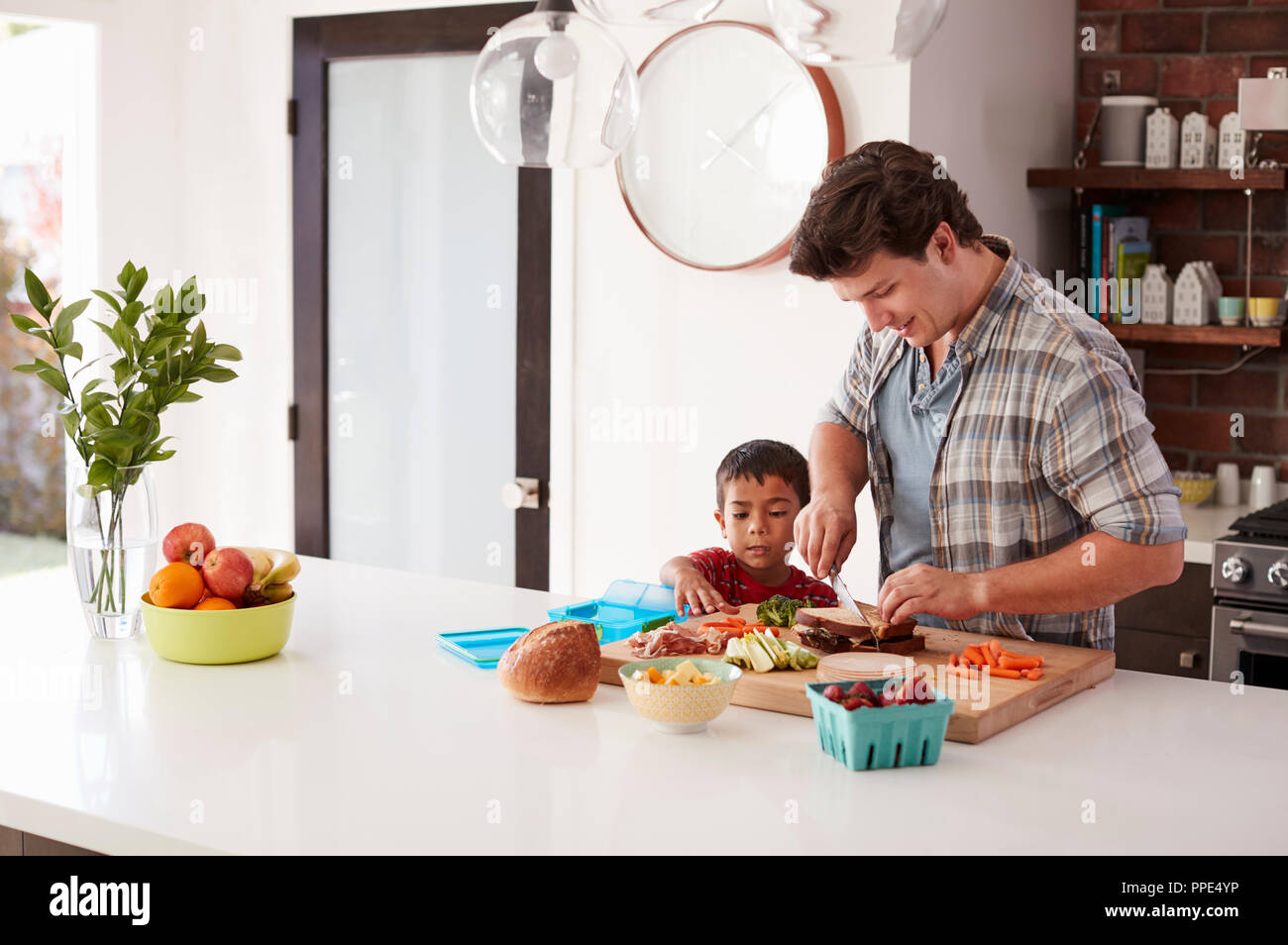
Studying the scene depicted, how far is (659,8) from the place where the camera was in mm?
1501

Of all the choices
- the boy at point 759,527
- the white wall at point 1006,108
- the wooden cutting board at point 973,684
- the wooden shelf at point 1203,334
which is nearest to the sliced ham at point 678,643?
the wooden cutting board at point 973,684

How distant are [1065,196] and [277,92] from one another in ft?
7.36

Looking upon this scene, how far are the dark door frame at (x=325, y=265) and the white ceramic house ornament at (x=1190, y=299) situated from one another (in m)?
1.66

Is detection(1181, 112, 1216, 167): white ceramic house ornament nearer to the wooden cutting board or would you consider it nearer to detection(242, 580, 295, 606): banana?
the wooden cutting board

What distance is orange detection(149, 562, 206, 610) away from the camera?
2.04 metres

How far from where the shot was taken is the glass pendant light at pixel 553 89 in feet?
5.44

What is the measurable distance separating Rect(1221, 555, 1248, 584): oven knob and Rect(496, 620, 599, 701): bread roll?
6.03 ft

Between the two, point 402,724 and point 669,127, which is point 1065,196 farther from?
point 402,724

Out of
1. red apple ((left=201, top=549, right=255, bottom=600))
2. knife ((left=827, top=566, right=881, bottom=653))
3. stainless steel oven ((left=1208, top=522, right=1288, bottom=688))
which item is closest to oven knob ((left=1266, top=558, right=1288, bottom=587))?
stainless steel oven ((left=1208, top=522, right=1288, bottom=688))

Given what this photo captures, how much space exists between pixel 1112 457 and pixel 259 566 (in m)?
1.28

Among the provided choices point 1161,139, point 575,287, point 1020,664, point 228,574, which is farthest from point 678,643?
point 1161,139

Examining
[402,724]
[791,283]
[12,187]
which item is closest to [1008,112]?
[791,283]

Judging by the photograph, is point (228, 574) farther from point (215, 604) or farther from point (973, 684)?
point (973, 684)

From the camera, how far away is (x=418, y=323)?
3811 millimetres
